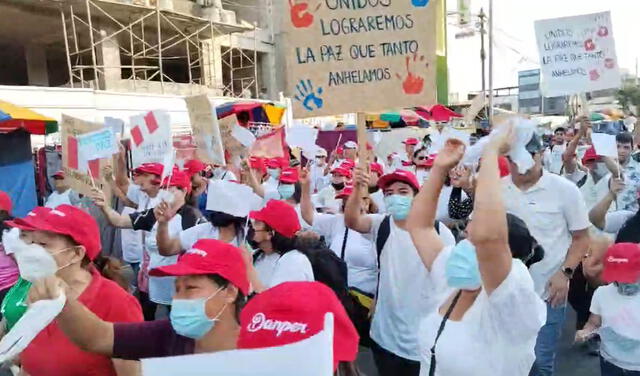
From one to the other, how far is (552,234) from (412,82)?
1.25 metres

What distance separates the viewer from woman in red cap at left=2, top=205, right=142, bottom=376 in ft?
7.39

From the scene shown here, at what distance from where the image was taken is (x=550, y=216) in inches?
141

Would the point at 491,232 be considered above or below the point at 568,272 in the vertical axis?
above

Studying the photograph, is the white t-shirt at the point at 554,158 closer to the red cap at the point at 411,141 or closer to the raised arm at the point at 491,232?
the red cap at the point at 411,141

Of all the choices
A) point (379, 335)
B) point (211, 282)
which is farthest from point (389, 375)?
point (211, 282)

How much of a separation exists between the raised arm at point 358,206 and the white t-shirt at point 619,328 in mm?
1432

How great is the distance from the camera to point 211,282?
2.13 meters

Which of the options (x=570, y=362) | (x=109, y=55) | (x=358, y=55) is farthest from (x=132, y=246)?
(x=109, y=55)

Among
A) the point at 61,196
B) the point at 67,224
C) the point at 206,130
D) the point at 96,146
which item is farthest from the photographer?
the point at 61,196

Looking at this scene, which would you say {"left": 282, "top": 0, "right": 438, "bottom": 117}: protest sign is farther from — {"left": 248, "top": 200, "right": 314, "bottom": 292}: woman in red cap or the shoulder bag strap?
the shoulder bag strap

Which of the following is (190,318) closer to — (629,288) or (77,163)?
(629,288)

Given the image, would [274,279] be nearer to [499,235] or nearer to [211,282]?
[211,282]

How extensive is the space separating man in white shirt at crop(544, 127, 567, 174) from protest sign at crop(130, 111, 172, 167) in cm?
603

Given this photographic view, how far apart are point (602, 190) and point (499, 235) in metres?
3.83
